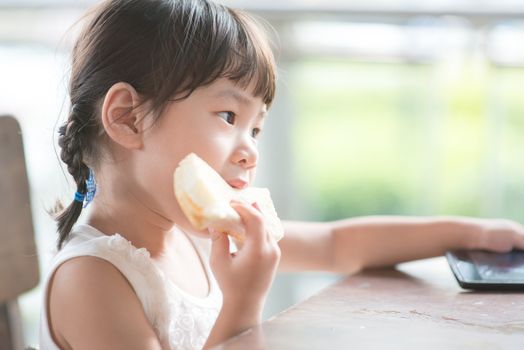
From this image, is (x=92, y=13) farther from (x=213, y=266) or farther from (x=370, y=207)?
(x=370, y=207)

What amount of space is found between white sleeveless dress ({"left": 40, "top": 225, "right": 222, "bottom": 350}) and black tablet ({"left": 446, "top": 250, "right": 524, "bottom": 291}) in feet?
1.11

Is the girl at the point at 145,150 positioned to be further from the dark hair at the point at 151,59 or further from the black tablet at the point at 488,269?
the black tablet at the point at 488,269

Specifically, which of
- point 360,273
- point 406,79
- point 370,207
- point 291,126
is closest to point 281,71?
point 291,126

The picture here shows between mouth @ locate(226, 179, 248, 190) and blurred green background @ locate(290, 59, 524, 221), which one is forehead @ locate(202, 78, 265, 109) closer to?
mouth @ locate(226, 179, 248, 190)

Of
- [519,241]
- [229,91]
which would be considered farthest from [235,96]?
[519,241]

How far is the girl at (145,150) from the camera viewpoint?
0.91 m

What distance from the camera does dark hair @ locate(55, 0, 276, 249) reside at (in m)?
0.98

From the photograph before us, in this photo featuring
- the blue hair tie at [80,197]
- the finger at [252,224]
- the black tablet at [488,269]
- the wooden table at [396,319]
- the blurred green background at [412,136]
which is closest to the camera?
the wooden table at [396,319]

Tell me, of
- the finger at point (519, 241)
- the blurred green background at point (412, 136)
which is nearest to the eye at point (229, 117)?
the finger at point (519, 241)

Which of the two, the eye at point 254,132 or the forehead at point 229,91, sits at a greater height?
the forehead at point 229,91

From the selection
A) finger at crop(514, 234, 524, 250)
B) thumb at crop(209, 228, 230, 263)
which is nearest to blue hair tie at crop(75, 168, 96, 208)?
thumb at crop(209, 228, 230, 263)

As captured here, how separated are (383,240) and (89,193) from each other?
430 mm

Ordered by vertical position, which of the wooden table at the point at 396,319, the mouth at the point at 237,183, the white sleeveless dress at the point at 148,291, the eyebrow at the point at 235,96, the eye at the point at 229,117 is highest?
the eyebrow at the point at 235,96

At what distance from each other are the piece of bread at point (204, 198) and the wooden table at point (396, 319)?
0.11 meters
